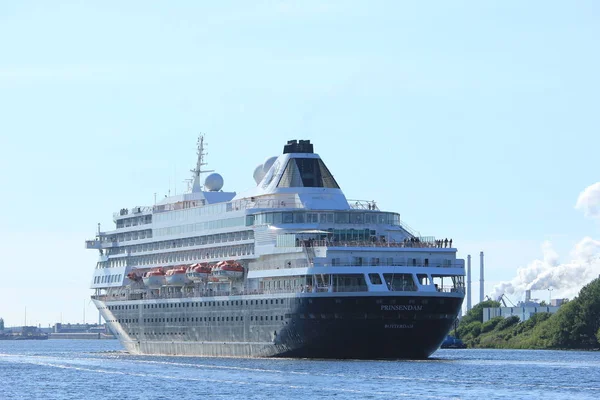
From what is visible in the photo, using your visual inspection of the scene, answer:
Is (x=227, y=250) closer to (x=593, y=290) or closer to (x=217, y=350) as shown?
(x=217, y=350)

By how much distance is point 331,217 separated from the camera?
4365 inches

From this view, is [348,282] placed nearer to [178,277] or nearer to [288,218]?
[288,218]

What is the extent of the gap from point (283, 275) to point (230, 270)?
8.83 meters

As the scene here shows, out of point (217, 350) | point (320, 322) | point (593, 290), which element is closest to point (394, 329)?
point (320, 322)

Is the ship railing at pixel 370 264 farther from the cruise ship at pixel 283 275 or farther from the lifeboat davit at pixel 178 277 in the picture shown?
the lifeboat davit at pixel 178 277

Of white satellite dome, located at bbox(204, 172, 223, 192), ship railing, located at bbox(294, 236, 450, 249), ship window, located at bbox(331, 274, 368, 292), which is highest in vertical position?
white satellite dome, located at bbox(204, 172, 223, 192)

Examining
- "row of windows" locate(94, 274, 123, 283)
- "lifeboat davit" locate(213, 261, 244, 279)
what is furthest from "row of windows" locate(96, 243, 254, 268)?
"lifeboat davit" locate(213, 261, 244, 279)

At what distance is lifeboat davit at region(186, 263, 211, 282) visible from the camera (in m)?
120

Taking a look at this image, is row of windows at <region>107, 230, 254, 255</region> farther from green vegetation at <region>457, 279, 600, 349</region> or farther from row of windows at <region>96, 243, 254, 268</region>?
green vegetation at <region>457, 279, 600, 349</region>

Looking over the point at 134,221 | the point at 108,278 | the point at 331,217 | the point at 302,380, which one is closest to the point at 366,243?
the point at 331,217

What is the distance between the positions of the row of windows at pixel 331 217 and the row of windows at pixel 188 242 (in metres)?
3.92

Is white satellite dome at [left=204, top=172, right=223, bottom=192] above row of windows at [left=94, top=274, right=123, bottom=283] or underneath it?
above

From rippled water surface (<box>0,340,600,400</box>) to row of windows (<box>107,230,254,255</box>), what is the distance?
1089 cm

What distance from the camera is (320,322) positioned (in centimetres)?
10250
